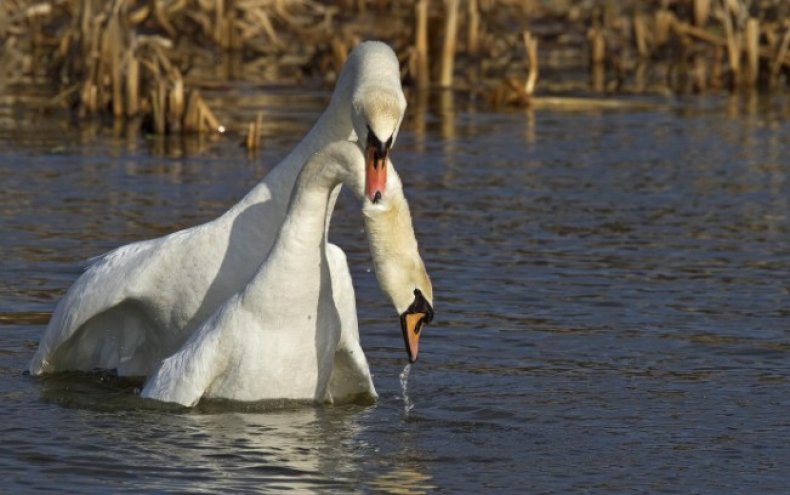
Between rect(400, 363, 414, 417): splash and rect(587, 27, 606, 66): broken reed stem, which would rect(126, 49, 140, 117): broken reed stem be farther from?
rect(400, 363, 414, 417): splash

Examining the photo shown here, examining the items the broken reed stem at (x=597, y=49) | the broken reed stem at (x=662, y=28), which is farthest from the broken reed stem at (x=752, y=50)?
the broken reed stem at (x=662, y=28)

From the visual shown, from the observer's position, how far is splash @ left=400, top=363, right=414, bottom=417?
8742mm

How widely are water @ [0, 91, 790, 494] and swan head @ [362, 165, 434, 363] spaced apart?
66 centimetres

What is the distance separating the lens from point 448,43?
23.6m

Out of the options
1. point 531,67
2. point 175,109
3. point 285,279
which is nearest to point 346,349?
point 285,279

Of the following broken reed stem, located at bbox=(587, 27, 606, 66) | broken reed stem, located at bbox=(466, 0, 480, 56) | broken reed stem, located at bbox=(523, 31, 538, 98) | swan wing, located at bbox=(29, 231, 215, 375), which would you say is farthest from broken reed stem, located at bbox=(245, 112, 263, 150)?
broken reed stem, located at bbox=(466, 0, 480, 56)

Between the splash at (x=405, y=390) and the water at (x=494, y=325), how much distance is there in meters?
0.02

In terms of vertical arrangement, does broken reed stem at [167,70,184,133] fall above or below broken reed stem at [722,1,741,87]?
below

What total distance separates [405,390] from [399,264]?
179 cm

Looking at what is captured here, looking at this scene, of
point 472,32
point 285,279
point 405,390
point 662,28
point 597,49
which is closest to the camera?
point 285,279

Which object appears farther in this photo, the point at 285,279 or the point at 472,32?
the point at 472,32

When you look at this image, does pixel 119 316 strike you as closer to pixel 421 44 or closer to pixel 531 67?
pixel 531 67

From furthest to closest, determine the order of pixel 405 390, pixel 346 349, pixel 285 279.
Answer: pixel 405 390, pixel 346 349, pixel 285 279

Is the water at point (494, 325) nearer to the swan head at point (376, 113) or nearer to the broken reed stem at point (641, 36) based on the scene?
the swan head at point (376, 113)
